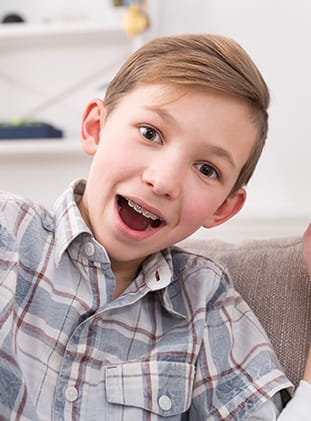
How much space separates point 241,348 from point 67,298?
0.29 metres

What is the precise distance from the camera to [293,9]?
7.34 feet

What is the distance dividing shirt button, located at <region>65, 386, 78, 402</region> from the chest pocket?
5cm

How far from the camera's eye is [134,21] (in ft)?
7.62

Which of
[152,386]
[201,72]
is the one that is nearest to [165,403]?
[152,386]

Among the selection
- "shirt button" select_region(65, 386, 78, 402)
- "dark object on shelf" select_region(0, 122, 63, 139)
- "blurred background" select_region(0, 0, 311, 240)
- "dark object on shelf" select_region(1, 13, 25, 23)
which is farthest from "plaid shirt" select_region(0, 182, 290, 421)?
"dark object on shelf" select_region(1, 13, 25, 23)

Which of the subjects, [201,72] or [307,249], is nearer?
[201,72]

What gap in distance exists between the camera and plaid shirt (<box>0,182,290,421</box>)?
1006 mm

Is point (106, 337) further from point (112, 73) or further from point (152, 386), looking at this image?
point (112, 73)

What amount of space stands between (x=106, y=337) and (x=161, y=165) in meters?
0.27

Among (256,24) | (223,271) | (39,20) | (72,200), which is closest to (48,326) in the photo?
(72,200)

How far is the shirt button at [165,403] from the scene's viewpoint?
1.07m

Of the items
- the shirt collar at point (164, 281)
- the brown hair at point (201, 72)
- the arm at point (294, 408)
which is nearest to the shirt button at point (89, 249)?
the shirt collar at point (164, 281)

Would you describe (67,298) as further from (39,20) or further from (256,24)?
(39,20)

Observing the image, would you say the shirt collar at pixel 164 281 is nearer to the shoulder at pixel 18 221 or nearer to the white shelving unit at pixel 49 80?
the shoulder at pixel 18 221
